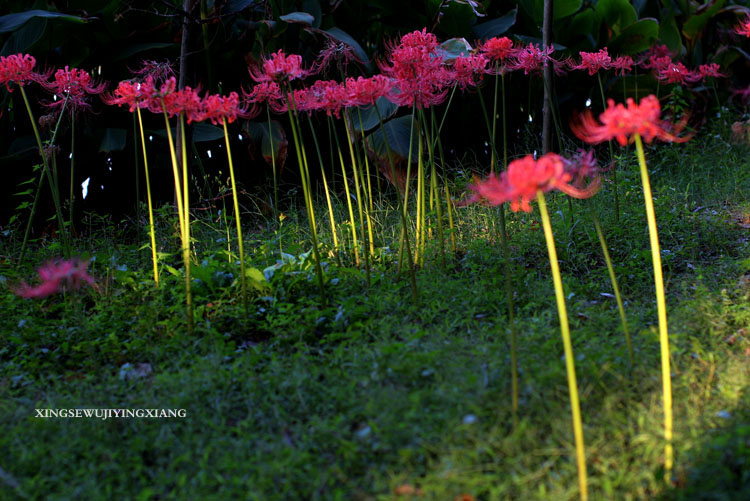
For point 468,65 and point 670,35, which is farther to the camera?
point 670,35

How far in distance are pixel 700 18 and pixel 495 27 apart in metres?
2.47

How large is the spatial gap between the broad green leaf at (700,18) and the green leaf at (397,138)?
3482 millimetres

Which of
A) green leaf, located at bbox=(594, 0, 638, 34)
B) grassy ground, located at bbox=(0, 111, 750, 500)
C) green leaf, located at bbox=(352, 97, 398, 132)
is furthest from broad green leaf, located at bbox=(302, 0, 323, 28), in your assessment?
green leaf, located at bbox=(594, 0, 638, 34)

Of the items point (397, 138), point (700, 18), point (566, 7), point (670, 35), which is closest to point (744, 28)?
point (670, 35)

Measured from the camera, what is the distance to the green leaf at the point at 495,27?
5.12 metres

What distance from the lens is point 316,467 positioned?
1909 mm

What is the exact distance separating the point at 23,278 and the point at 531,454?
3.05 metres

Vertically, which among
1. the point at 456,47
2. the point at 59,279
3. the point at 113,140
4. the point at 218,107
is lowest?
the point at 59,279

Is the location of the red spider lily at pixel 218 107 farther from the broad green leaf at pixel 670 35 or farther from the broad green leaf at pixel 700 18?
the broad green leaf at pixel 700 18

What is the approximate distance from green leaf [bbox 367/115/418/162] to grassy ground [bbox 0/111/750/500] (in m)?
1.00

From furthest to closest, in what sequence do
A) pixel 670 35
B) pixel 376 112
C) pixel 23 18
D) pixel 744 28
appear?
pixel 670 35, pixel 744 28, pixel 376 112, pixel 23 18

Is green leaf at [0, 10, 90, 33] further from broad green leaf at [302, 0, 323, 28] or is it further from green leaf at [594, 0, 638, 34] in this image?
green leaf at [594, 0, 638, 34]

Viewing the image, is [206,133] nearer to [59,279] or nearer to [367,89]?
[59,279]

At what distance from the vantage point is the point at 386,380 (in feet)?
7.60
